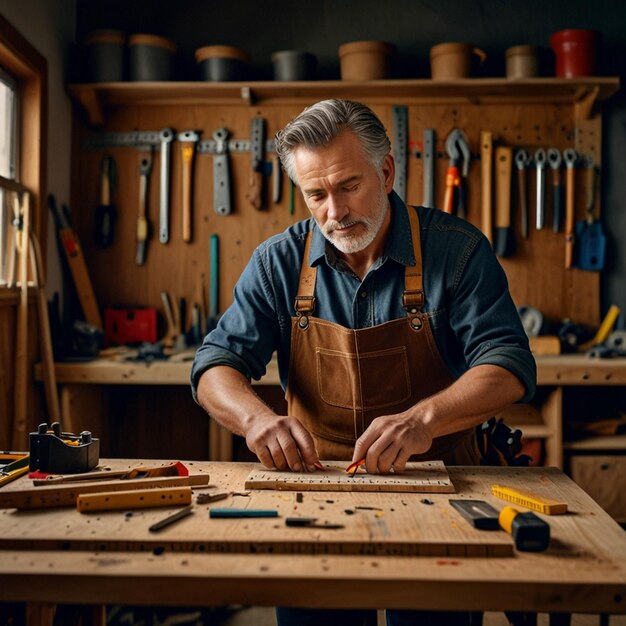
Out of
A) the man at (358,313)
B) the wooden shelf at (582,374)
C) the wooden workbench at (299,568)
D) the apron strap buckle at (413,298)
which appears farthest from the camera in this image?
the wooden shelf at (582,374)

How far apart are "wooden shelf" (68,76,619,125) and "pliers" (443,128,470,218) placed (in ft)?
0.68

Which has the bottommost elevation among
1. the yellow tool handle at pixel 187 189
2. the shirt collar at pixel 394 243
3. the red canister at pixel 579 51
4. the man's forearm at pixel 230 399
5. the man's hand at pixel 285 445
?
the man's hand at pixel 285 445

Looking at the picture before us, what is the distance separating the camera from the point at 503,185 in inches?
150

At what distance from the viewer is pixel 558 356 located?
11.5ft

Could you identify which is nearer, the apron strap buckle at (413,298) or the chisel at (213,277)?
the apron strap buckle at (413,298)

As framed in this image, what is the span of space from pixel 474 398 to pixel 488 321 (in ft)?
0.73

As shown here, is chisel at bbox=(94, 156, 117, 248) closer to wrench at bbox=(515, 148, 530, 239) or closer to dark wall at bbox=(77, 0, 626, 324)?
dark wall at bbox=(77, 0, 626, 324)

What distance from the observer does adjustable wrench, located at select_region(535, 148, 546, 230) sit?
12.4ft

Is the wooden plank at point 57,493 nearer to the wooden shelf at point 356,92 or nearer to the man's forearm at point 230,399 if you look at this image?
the man's forearm at point 230,399

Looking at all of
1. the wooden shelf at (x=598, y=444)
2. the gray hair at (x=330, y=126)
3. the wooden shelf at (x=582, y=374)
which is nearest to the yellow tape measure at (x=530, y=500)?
the gray hair at (x=330, y=126)

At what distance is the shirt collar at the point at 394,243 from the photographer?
1.97 metres

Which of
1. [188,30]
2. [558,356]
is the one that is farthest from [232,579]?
[188,30]

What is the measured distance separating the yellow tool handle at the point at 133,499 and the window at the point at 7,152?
211cm

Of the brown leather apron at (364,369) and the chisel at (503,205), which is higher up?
the chisel at (503,205)
